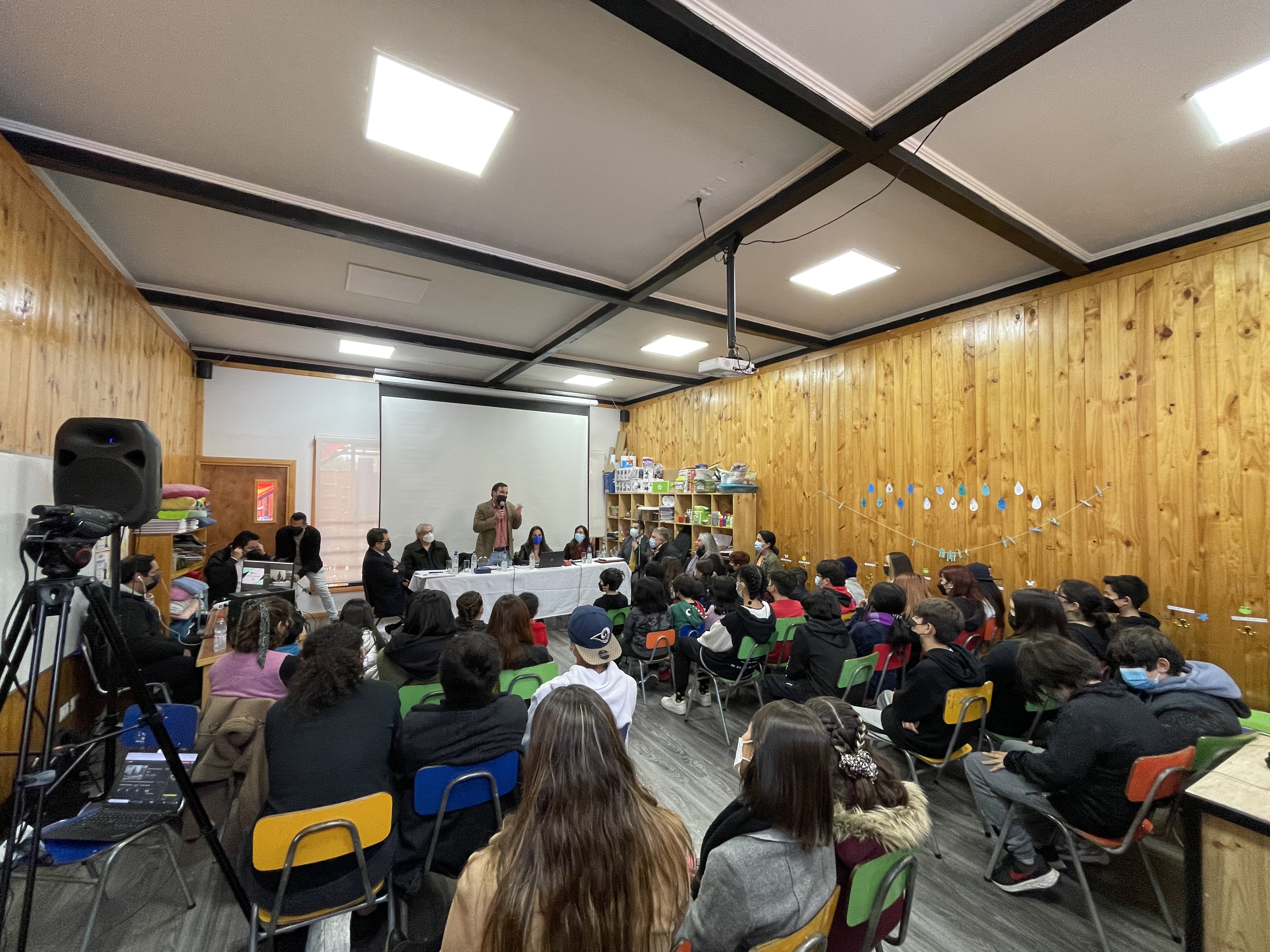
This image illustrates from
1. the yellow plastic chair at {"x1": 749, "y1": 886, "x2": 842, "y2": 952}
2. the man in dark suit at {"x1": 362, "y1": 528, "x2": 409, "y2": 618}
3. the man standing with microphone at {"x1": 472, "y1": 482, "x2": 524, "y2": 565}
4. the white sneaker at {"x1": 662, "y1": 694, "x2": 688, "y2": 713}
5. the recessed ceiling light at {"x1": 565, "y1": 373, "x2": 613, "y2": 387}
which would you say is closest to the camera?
the yellow plastic chair at {"x1": 749, "y1": 886, "x2": 842, "y2": 952}

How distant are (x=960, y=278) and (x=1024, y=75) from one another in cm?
231

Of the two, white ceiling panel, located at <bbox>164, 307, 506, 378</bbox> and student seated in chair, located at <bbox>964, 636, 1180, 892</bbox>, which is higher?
white ceiling panel, located at <bbox>164, 307, 506, 378</bbox>

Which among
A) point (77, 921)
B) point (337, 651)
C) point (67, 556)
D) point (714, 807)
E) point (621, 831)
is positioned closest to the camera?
point (621, 831)

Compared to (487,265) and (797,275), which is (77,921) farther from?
(797,275)

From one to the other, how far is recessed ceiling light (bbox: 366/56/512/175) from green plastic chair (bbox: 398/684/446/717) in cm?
260

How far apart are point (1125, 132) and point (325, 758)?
164 inches

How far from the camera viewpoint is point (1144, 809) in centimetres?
185

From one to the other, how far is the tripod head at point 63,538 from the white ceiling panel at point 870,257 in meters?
3.54

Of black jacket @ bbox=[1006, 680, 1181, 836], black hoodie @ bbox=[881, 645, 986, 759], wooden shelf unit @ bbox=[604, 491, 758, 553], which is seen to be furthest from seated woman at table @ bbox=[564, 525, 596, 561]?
black jacket @ bbox=[1006, 680, 1181, 836]

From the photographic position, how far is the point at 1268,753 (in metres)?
1.82

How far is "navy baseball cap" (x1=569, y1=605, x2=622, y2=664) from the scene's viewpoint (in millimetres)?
2455

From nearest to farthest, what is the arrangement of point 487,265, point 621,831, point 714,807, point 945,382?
point 621,831 < point 714,807 < point 487,265 < point 945,382

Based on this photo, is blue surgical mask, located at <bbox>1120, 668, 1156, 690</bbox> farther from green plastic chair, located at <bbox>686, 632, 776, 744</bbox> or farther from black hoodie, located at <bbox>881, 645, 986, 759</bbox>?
green plastic chair, located at <bbox>686, 632, 776, 744</bbox>

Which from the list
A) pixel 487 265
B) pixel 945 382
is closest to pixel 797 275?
pixel 945 382
